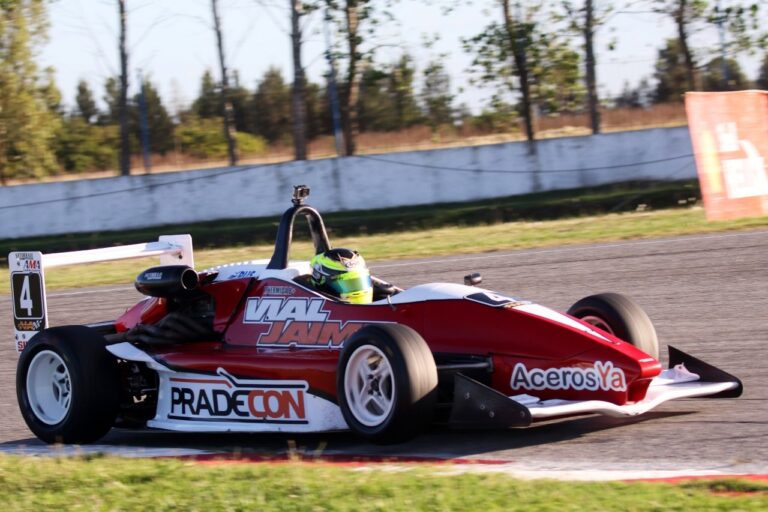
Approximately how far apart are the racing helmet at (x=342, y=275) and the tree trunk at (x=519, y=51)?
59.9ft

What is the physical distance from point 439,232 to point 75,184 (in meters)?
8.35

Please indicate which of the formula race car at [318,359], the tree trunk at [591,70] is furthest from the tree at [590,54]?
the formula race car at [318,359]

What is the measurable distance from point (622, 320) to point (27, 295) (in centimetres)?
420

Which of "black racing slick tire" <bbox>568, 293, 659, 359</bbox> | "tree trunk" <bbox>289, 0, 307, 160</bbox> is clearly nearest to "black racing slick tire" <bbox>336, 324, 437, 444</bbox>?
"black racing slick tire" <bbox>568, 293, 659, 359</bbox>

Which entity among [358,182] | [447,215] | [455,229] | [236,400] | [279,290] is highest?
[358,182]

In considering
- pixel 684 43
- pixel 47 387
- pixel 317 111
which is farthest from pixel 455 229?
pixel 47 387

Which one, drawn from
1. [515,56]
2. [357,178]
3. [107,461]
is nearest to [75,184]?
[357,178]

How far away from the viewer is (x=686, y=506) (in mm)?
4684

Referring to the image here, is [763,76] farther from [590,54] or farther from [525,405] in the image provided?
[525,405]

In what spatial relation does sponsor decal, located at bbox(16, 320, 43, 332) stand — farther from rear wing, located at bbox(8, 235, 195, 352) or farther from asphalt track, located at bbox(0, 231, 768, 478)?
asphalt track, located at bbox(0, 231, 768, 478)

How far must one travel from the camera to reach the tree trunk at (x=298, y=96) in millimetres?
24797

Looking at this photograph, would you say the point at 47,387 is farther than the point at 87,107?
No

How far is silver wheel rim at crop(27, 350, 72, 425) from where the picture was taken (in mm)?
7781

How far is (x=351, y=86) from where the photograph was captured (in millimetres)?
26438
